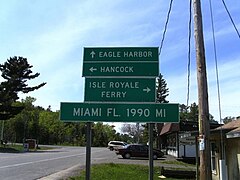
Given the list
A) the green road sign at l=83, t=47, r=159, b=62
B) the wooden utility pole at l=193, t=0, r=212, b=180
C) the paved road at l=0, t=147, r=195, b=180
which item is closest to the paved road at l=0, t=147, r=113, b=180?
the paved road at l=0, t=147, r=195, b=180

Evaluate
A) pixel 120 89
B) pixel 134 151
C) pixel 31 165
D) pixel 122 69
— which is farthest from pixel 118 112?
pixel 134 151

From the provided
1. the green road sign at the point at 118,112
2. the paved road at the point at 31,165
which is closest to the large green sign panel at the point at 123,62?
the green road sign at the point at 118,112

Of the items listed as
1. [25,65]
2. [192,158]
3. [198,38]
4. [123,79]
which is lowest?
[192,158]

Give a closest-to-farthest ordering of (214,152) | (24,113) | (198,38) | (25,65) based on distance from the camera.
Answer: (198,38) → (214,152) → (25,65) → (24,113)

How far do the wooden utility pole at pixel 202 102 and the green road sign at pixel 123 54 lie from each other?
1.26 meters

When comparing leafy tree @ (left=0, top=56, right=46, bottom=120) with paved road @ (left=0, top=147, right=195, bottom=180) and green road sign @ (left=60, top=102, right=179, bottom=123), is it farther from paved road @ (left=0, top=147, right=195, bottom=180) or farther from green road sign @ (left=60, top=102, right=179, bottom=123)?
green road sign @ (left=60, top=102, right=179, bottom=123)

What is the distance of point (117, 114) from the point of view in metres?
8.59

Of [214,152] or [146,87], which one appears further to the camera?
[214,152]

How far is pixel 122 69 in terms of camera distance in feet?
29.1

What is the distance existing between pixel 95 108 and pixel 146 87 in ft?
4.31

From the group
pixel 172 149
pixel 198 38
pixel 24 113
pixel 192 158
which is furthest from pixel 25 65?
pixel 198 38

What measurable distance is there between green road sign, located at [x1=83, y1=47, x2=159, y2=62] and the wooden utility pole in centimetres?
126

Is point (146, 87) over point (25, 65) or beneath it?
beneath

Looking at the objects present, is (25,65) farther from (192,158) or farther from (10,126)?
(10,126)
